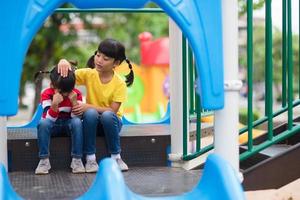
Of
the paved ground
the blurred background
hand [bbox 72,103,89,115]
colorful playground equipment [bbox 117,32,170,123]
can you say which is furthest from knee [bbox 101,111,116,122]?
colorful playground equipment [bbox 117,32,170,123]

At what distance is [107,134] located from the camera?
3.31 meters

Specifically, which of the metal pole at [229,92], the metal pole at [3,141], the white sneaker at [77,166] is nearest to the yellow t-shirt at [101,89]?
the white sneaker at [77,166]

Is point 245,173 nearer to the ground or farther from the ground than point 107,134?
nearer to the ground

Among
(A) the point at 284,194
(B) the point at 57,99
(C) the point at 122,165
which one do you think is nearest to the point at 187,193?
(C) the point at 122,165

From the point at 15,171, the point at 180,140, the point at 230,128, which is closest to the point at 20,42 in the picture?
the point at 230,128

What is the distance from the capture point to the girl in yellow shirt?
326cm

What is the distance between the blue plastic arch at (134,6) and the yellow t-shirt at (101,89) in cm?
107

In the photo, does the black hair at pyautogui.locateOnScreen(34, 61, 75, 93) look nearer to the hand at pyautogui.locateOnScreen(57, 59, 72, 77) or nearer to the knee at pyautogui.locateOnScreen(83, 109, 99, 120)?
the hand at pyautogui.locateOnScreen(57, 59, 72, 77)

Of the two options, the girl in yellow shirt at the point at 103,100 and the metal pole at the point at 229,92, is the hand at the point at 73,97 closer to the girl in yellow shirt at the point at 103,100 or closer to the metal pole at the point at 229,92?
the girl in yellow shirt at the point at 103,100

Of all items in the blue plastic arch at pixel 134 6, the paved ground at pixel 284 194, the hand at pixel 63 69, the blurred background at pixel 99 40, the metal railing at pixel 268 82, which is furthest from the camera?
the blurred background at pixel 99 40

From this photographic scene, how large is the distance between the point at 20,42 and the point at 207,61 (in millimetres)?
837

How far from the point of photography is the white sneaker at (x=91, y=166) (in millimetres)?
3225

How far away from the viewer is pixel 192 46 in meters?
2.41

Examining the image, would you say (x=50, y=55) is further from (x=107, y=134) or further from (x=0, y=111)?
(x=0, y=111)
